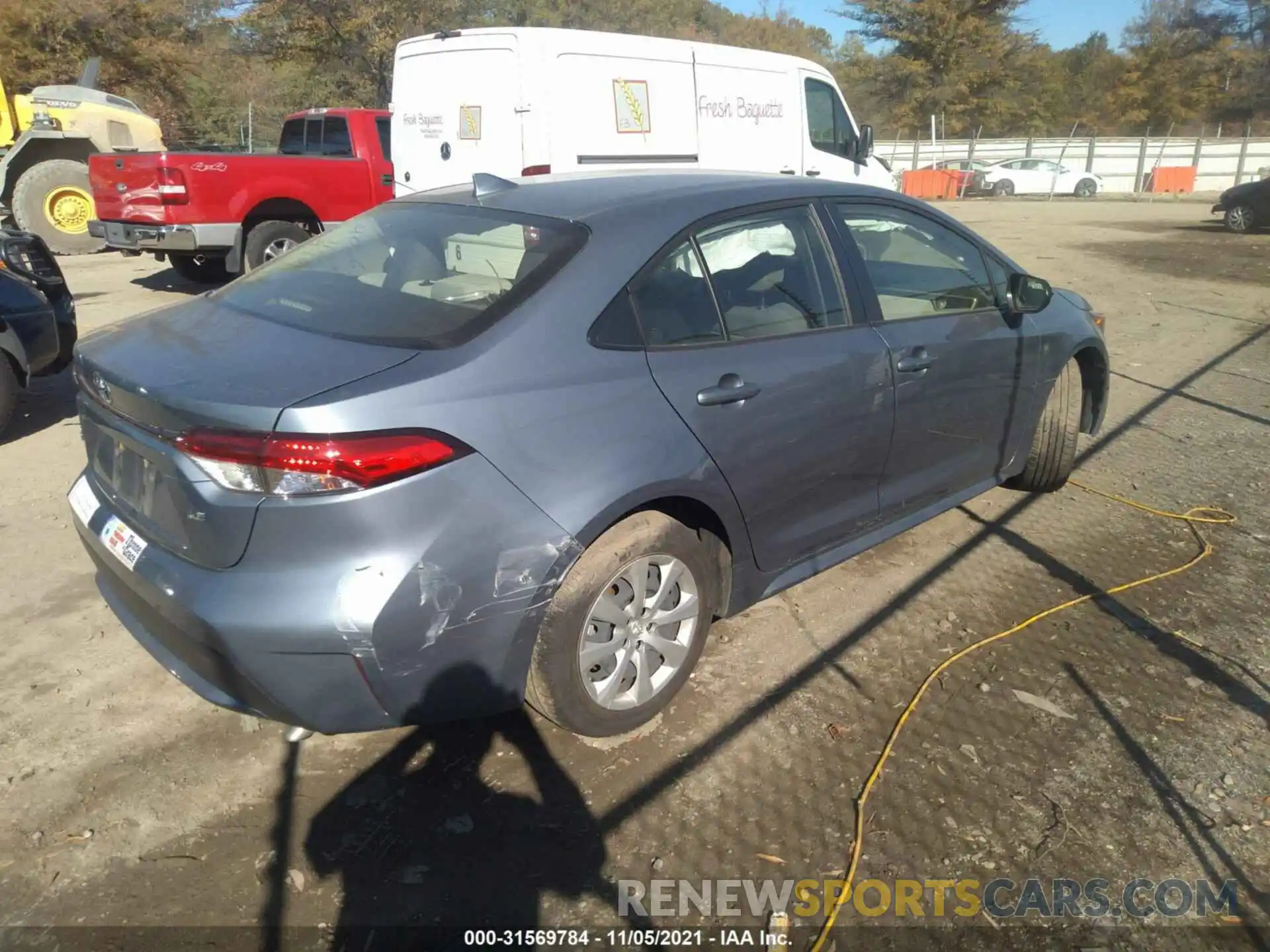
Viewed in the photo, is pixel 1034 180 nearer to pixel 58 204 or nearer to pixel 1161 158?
pixel 1161 158

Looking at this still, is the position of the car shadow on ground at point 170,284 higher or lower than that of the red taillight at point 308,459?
lower

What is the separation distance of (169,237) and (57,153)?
6.28m

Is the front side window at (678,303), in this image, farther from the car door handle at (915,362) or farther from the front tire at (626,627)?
the car door handle at (915,362)

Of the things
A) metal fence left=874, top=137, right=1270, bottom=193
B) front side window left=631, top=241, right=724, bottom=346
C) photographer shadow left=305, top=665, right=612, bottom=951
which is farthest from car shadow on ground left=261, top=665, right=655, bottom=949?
metal fence left=874, top=137, right=1270, bottom=193

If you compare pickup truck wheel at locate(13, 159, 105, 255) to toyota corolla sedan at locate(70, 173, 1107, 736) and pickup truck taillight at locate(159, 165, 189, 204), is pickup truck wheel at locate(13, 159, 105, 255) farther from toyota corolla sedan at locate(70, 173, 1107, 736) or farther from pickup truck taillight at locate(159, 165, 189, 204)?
toyota corolla sedan at locate(70, 173, 1107, 736)

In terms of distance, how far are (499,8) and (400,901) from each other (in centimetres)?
4445

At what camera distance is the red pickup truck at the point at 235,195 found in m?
9.12

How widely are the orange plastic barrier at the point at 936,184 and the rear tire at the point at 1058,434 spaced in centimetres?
2928

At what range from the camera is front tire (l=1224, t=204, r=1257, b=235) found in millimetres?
18812

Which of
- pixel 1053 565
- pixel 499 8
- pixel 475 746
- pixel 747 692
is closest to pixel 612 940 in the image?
pixel 475 746

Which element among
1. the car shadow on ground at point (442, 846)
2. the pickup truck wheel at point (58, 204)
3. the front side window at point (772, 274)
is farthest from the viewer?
the pickup truck wheel at point (58, 204)

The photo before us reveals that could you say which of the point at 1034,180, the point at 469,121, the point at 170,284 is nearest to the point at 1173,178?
the point at 1034,180

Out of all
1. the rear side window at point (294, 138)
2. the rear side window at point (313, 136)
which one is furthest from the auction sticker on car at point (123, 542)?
the rear side window at point (294, 138)

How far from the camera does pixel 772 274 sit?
3.34m
